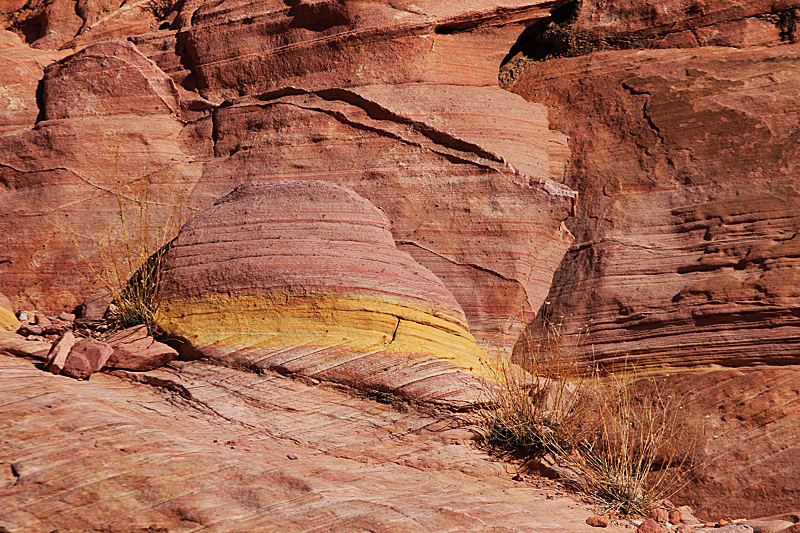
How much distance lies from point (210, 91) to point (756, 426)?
6189 millimetres

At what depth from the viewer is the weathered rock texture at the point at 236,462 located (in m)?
3.91

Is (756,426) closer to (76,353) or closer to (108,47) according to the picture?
(76,353)

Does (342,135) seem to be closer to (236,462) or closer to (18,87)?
(18,87)

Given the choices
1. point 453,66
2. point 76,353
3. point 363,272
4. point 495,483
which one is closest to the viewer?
point 495,483

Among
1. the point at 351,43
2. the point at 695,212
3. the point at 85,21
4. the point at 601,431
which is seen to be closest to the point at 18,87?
the point at 85,21

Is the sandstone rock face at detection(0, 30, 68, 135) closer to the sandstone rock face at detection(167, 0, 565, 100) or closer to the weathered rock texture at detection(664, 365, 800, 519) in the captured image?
the sandstone rock face at detection(167, 0, 565, 100)

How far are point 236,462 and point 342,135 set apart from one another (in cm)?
396

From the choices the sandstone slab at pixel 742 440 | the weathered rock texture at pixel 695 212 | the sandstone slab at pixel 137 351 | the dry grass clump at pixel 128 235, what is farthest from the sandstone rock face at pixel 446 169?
the sandstone slab at pixel 137 351

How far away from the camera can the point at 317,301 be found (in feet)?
19.7

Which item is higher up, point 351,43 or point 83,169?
point 351,43

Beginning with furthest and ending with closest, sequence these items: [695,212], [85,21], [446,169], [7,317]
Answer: [85,21] → [446,169] → [695,212] → [7,317]

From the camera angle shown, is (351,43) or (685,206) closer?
(685,206)

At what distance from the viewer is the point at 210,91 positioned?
27.2 ft

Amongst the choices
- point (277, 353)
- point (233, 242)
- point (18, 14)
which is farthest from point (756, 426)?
point (18, 14)
